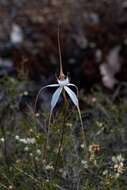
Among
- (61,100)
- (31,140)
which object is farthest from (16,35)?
(31,140)

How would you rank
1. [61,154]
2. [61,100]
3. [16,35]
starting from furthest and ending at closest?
[16,35]
[61,100]
[61,154]

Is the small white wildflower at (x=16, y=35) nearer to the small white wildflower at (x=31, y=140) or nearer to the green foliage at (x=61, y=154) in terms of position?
the green foliage at (x=61, y=154)

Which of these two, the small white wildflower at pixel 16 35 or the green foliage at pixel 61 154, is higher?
the small white wildflower at pixel 16 35

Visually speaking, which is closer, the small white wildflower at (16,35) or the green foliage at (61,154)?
the green foliage at (61,154)

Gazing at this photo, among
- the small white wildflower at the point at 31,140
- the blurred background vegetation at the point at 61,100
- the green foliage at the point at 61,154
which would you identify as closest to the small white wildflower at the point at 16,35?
the blurred background vegetation at the point at 61,100

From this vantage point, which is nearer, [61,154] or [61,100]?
[61,154]

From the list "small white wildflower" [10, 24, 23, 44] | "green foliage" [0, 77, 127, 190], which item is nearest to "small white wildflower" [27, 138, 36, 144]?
"green foliage" [0, 77, 127, 190]

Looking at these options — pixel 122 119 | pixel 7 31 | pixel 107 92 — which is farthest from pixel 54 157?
pixel 7 31

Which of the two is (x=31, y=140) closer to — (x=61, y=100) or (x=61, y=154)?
(x=61, y=154)

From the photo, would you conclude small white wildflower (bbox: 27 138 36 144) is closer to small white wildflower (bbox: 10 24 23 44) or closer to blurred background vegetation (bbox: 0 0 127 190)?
blurred background vegetation (bbox: 0 0 127 190)

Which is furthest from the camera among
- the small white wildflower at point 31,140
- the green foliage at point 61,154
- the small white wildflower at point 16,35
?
the small white wildflower at point 16,35

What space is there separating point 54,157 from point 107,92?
64.7 inches

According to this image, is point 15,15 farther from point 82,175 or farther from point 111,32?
point 82,175

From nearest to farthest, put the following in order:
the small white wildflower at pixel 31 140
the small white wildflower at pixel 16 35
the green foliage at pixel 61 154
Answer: the green foliage at pixel 61 154 < the small white wildflower at pixel 31 140 < the small white wildflower at pixel 16 35
